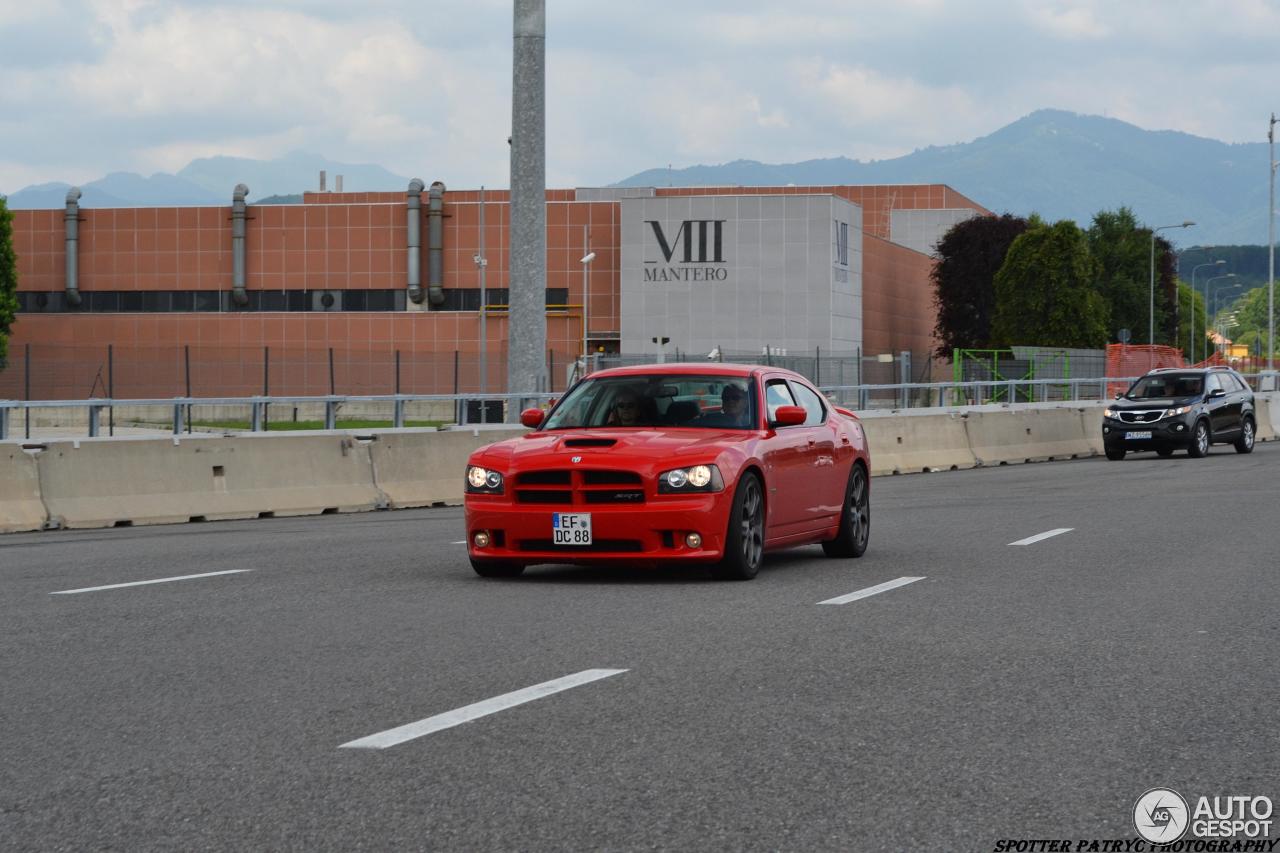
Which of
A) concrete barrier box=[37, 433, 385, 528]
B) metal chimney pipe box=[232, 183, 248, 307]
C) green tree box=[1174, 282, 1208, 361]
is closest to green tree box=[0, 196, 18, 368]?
metal chimney pipe box=[232, 183, 248, 307]

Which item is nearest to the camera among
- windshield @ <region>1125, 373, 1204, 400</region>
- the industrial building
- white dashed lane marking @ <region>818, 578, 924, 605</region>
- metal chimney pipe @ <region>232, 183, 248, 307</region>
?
white dashed lane marking @ <region>818, 578, 924, 605</region>

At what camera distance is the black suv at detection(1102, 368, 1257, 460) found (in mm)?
32438

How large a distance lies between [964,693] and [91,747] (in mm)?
3312

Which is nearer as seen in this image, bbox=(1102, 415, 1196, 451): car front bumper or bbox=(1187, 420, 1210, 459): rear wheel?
bbox=(1102, 415, 1196, 451): car front bumper

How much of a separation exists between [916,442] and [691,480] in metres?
18.5

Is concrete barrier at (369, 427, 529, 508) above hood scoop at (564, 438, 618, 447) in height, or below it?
below

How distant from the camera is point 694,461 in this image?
39.2 ft

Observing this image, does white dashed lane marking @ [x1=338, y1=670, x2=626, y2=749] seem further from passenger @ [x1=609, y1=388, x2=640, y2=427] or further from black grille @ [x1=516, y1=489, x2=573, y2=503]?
passenger @ [x1=609, y1=388, x2=640, y2=427]

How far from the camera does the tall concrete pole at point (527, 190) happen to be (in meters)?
24.0

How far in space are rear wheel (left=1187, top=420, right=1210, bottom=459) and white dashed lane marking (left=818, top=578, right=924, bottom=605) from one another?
21.6m

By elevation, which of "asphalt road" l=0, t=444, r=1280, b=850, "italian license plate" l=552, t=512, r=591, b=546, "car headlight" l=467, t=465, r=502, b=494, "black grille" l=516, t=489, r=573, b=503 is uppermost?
"car headlight" l=467, t=465, r=502, b=494

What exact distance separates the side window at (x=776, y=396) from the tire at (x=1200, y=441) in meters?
20.4

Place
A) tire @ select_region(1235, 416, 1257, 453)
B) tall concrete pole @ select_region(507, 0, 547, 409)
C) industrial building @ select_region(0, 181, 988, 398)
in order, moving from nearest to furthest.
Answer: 1. tall concrete pole @ select_region(507, 0, 547, 409)
2. tire @ select_region(1235, 416, 1257, 453)
3. industrial building @ select_region(0, 181, 988, 398)

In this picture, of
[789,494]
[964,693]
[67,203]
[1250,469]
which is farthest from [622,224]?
[964,693]
